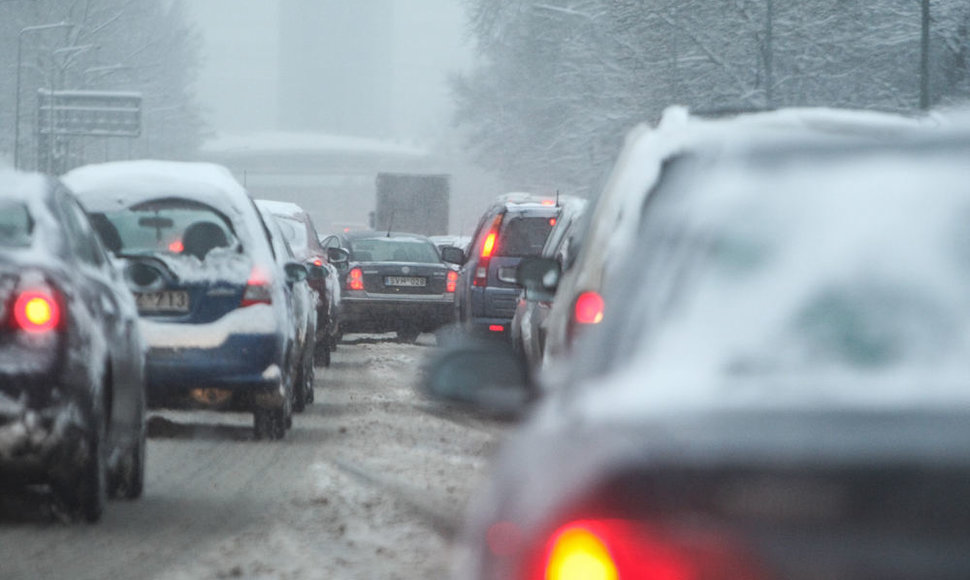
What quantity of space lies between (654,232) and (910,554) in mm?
742

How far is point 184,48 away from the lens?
13025 centimetres

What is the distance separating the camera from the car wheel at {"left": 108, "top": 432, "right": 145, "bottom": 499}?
31.1 feet

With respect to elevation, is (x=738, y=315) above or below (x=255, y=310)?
above

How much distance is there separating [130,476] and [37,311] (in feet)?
5.19

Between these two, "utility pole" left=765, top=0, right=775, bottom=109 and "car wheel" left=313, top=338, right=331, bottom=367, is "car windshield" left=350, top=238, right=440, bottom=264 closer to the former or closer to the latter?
"car wheel" left=313, top=338, right=331, bottom=367

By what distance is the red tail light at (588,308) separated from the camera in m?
7.23

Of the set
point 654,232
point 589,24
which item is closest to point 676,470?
point 654,232

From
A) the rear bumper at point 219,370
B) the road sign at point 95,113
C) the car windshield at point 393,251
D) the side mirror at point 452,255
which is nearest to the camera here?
the rear bumper at point 219,370

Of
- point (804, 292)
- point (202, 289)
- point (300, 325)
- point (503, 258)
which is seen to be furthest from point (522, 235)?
point (804, 292)

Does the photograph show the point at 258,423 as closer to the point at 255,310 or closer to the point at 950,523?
the point at 255,310

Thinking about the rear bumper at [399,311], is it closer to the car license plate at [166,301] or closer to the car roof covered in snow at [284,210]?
the car roof covered in snow at [284,210]

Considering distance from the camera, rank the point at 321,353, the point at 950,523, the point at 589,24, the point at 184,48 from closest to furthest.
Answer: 1. the point at 950,523
2. the point at 321,353
3. the point at 589,24
4. the point at 184,48

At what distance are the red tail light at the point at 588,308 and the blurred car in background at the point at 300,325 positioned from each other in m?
5.82

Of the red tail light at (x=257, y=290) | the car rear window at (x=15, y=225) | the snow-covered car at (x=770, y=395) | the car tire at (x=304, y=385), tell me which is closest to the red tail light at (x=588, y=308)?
the car rear window at (x=15, y=225)
